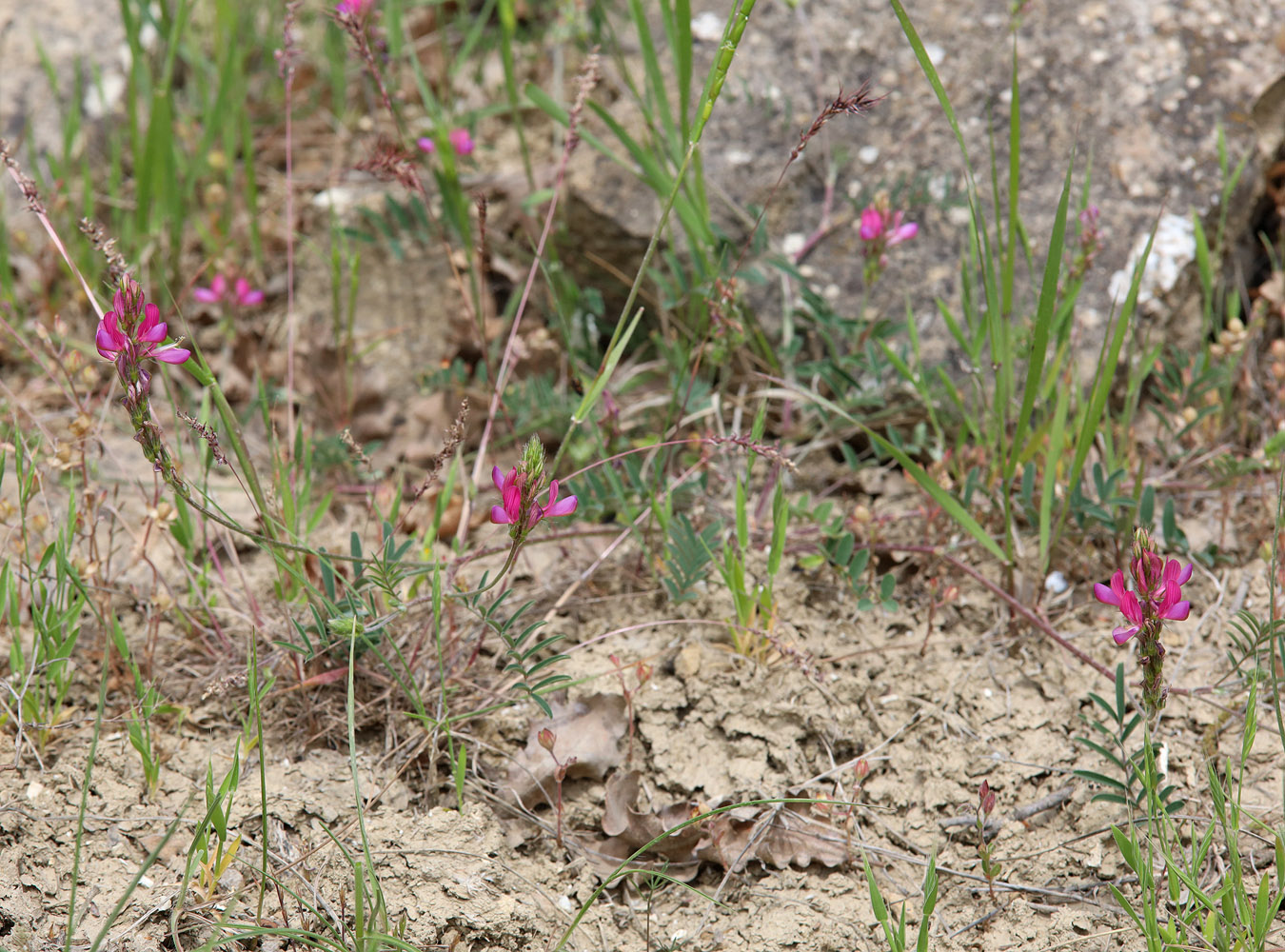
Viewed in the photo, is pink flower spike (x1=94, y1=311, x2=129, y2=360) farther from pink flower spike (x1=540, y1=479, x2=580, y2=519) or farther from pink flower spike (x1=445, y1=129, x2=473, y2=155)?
pink flower spike (x1=445, y1=129, x2=473, y2=155)

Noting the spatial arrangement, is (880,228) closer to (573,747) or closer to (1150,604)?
(1150,604)

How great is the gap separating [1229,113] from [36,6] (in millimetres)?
3744

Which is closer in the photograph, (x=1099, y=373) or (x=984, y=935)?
(x=984, y=935)

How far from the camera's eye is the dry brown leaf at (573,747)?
190cm

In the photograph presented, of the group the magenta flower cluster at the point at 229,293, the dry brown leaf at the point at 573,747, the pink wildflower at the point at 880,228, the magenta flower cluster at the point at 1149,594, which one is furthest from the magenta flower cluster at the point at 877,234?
the magenta flower cluster at the point at 229,293

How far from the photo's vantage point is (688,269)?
2.71 m

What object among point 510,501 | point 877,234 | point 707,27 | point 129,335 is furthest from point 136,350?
point 707,27

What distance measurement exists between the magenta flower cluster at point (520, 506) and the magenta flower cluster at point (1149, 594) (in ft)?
2.69

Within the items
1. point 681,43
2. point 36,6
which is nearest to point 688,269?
point 681,43

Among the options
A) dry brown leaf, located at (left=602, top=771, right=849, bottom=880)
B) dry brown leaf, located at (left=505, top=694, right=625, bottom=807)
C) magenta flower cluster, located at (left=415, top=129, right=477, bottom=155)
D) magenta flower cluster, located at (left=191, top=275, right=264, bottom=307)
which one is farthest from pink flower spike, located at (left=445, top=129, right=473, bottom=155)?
dry brown leaf, located at (left=602, top=771, right=849, bottom=880)

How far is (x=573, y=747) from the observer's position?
1.93 metres

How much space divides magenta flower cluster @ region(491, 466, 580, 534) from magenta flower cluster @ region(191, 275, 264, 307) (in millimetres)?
1523

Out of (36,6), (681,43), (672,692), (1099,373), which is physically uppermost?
(36,6)

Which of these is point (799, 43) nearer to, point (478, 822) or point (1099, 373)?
point (1099, 373)
